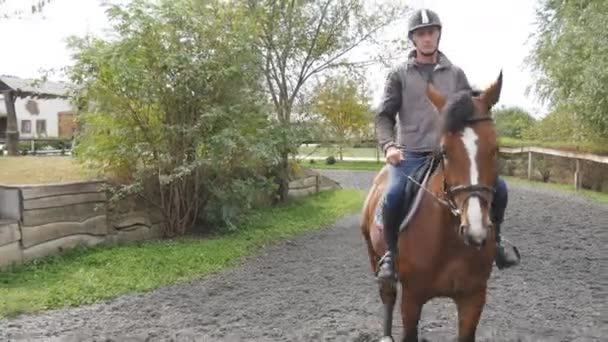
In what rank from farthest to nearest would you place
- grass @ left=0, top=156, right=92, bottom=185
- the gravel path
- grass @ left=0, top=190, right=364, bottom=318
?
grass @ left=0, top=156, right=92, bottom=185, grass @ left=0, top=190, right=364, bottom=318, the gravel path

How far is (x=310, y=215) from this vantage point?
11.7m

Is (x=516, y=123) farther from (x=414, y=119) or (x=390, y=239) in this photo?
(x=390, y=239)

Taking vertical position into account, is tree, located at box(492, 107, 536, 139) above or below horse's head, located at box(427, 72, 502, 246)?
above

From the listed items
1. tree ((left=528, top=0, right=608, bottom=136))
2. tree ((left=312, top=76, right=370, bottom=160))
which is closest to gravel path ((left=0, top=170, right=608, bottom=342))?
tree ((left=312, top=76, right=370, bottom=160))

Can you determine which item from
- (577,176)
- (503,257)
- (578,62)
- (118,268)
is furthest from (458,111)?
(577,176)

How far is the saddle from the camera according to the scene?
127 inches

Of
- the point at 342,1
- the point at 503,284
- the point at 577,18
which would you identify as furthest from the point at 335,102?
the point at 503,284

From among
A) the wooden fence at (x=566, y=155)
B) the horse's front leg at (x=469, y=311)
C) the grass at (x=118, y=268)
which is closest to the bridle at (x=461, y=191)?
the horse's front leg at (x=469, y=311)

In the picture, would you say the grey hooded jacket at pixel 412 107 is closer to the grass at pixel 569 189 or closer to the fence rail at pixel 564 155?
the fence rail at pixel 564 155

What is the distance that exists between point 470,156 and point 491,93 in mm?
388

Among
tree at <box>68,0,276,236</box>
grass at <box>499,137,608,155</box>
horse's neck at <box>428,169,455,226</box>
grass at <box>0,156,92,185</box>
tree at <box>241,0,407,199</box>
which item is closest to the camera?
horse's neck at <box>428,169,455,226</box>

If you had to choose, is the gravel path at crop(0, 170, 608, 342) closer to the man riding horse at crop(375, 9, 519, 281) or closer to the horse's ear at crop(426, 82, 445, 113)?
the man riding horse at crop(375, 9, 519, 281)

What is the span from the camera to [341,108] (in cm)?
2138

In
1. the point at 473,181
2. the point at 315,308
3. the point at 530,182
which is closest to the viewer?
the point at 473,181
